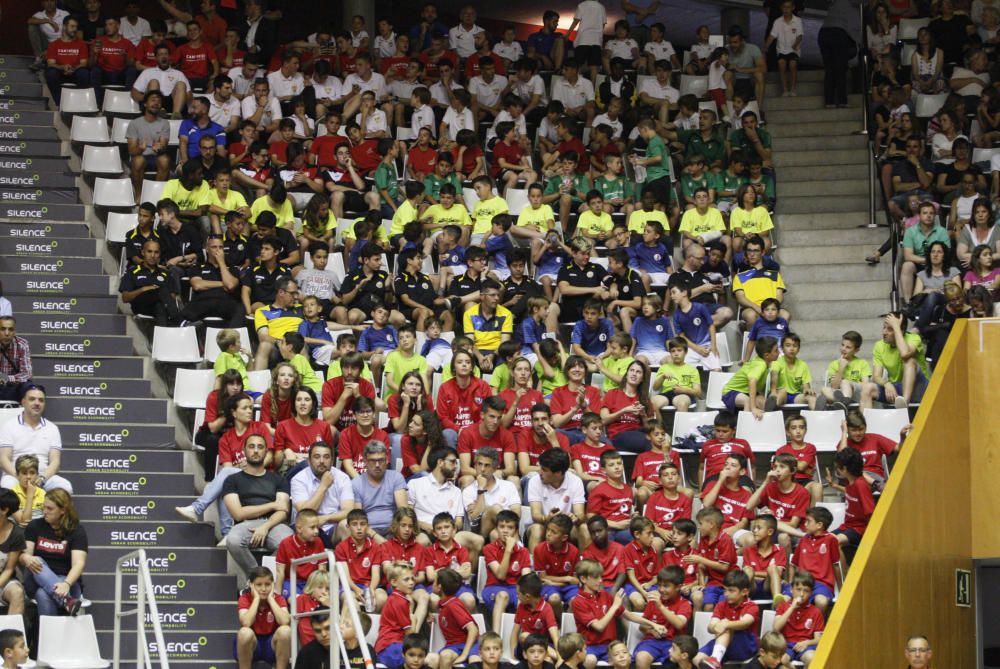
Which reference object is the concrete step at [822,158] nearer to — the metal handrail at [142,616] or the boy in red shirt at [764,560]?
the boy in red shirt at [764,560]

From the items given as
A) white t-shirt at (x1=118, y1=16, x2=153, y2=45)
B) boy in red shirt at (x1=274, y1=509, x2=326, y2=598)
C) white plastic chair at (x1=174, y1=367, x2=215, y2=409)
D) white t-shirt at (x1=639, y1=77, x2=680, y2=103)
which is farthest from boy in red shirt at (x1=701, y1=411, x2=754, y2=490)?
white t-shirt at (x1=118, y1=16, x2=153, y2=45)

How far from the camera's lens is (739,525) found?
12188mm

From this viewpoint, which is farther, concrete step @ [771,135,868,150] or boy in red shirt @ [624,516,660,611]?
concrete step @ [771,135,868,150]

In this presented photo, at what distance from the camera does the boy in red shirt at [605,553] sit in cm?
1175

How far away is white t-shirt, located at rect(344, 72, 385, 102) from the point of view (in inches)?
685

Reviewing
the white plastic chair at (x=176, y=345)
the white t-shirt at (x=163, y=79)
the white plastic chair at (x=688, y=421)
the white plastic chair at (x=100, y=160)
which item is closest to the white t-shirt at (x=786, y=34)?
the white plastic chair at (x=688, y=421)

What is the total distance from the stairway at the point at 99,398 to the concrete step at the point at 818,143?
7509mm

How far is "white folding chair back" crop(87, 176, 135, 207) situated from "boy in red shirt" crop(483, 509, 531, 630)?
5.74m

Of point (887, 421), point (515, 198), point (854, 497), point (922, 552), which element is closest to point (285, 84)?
point (515, 198)

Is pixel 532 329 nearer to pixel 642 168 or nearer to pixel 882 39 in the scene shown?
pixel 642 168

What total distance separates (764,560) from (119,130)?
27.1ft

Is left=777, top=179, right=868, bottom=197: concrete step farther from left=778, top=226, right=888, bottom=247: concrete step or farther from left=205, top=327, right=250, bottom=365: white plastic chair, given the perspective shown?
left=205, top=327, right=250, bottom=365: white plastic chair

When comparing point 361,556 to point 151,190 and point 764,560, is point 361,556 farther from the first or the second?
point 151,190

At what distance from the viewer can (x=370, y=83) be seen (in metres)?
17.5
